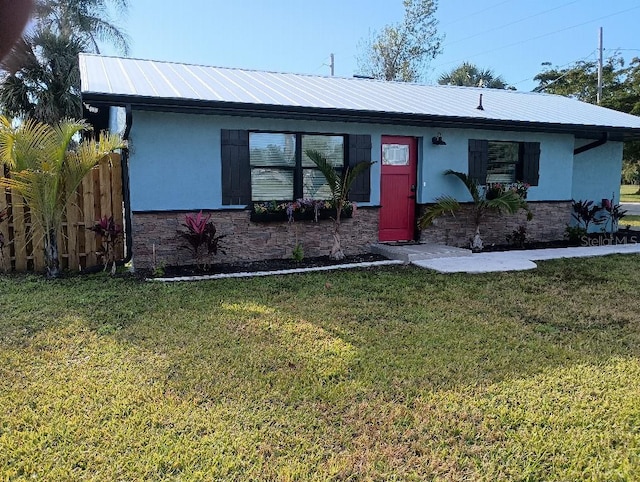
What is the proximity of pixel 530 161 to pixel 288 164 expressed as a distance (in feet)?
17.1

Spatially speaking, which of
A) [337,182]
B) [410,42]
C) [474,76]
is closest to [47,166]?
[337,182]

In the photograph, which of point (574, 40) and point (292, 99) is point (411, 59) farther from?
point (292, 99)

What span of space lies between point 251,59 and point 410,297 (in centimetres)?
2246

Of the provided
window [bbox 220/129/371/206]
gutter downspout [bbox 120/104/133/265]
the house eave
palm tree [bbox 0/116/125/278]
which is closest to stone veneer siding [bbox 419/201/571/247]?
the house eave

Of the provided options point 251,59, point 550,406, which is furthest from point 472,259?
point 251,59

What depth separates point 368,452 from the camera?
253 centimetres

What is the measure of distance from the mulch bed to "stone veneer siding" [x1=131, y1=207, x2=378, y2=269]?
5.7 inches

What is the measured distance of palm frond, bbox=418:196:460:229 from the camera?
8.48m

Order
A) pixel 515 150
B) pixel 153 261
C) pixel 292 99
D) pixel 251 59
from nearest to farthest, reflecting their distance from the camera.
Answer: pixel 153 261 → pixel 292 99 → pixel 515 150 → pixel 251 59

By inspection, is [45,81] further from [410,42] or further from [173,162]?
[410,42]

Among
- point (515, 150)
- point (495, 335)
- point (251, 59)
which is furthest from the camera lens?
point (251, 59)

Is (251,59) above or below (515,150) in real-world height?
above

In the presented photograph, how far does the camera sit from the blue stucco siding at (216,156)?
6902 mm

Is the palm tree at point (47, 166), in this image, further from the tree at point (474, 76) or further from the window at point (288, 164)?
the tree at point (474, 76)
